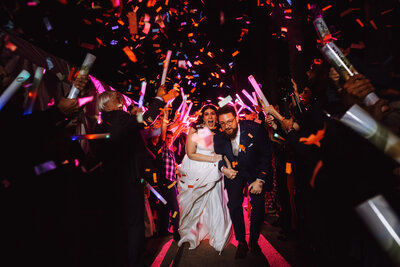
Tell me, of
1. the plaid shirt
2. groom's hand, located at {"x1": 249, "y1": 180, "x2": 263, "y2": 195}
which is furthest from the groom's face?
the plaid shirt

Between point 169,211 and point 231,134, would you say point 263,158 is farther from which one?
point 169,211

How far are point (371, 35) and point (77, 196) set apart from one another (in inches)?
175

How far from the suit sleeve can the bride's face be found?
41.9 inches

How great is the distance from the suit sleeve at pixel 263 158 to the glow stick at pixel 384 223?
1856 millimetres

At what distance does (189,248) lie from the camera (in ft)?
11.2

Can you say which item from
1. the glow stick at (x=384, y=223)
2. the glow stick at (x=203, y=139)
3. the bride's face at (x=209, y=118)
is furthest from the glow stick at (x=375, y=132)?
the bride's face at (x=209, y=118)

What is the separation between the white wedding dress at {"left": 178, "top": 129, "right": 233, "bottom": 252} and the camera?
3555mm

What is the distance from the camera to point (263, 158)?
3191 millimetres

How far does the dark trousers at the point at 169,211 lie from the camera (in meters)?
4.00

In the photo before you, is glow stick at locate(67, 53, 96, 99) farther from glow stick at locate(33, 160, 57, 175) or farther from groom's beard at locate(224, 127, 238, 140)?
groom's beard at locate(224, 127, 238, 140)

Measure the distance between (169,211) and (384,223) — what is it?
3.71 m

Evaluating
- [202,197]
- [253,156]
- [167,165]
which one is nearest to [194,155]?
[167,165]

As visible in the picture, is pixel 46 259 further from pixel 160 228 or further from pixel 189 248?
pixel 160 228

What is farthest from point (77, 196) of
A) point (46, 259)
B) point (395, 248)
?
point (395, 248)
